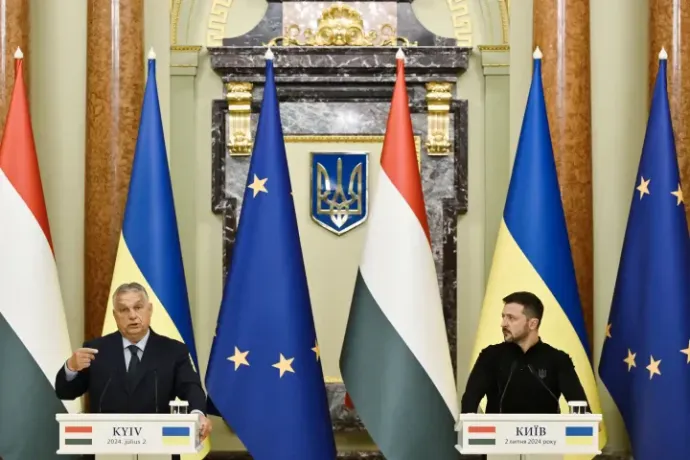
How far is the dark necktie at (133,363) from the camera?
4.54 metres

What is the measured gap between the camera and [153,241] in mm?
5766

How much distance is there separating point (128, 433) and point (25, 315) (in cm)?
182

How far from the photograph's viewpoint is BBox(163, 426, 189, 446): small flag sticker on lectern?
3.95 meters

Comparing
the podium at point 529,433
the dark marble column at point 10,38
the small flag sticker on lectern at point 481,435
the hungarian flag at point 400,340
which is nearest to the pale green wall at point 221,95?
the dark marble column at point 10,38

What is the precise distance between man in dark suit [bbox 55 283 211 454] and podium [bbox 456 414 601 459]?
1087 millimetres

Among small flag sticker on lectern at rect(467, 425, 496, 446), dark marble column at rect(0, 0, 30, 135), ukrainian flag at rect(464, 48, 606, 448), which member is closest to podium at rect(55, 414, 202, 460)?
small flag sticker on lectern at rect(467, 425, 496, 446)

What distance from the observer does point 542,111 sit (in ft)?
19.2

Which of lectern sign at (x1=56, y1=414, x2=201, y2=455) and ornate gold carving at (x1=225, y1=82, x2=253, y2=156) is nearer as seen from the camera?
lectern sign at (x1=56, y1=414, x2=201, y2=455)

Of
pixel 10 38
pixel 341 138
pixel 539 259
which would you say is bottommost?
pixel 539 259

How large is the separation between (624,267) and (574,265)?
526 millimetres

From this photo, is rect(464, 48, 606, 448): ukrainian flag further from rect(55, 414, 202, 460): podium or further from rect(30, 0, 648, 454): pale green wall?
rect(55, 414, 202, 460): podium

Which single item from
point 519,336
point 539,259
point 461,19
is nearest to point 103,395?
point 519,336

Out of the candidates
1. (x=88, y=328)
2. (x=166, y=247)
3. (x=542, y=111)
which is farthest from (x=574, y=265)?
(x=88, y=328)

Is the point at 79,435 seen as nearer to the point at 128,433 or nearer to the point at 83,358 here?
the point at 128,433
